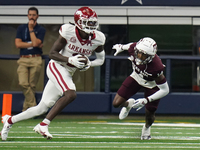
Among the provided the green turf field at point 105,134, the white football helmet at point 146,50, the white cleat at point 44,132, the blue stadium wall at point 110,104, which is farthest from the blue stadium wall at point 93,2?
the white cleat at point 44,132

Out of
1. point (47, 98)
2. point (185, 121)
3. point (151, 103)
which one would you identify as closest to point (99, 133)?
point (151, 103)

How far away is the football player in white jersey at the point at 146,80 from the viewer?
6.97 m

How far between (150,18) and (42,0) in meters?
2.39

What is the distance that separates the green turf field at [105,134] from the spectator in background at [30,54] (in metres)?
0.64

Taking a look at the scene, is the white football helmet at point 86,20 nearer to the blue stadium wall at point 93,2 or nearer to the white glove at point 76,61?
the white glove at point 76,61

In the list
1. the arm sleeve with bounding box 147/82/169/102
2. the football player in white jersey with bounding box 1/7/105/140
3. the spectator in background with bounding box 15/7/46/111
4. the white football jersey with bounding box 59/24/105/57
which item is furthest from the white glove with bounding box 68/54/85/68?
the spectator in background with bounding box 15/7/46/111

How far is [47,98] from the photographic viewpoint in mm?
6715

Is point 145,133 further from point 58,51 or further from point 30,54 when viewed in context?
point 30,54

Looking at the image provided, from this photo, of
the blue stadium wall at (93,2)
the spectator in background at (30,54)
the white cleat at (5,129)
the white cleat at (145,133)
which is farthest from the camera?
the blue stadium wall at (93,2)

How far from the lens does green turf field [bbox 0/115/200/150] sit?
6.55 m

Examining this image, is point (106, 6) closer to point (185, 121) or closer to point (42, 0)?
point (42, 0)

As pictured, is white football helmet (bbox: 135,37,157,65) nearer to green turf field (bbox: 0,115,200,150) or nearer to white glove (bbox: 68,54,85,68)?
white glove (bbox: 68,54,85,68)

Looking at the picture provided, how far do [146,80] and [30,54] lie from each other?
3.28 metres

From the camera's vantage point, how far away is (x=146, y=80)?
292 inches
